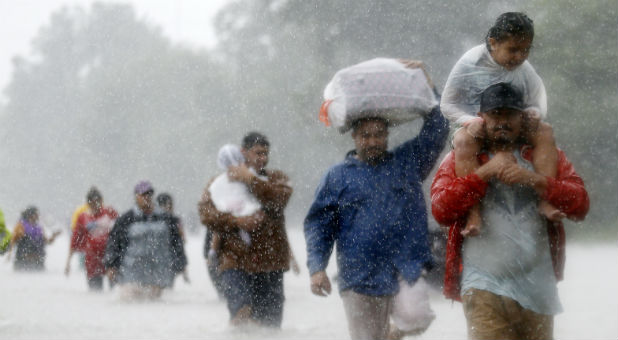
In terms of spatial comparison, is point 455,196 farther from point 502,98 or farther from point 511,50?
point 511,50

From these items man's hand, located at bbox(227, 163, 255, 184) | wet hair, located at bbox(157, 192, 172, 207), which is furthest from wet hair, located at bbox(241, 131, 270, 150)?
wet hair, located at bbox(157, 192, 172, 207)

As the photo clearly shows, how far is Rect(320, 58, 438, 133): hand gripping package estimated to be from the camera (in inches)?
225

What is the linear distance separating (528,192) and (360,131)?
1371 millimetres

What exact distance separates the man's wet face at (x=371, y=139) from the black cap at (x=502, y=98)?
1207 mm

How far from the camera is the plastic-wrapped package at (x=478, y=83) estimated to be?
476 centimetres

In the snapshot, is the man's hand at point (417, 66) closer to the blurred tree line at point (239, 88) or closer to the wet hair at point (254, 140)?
the wet hair at point (254, 140)

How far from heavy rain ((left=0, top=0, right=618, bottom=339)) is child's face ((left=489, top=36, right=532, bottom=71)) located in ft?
2.42

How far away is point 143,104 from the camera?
239 feet

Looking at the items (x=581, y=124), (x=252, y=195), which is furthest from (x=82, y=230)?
(x=581, y=124)

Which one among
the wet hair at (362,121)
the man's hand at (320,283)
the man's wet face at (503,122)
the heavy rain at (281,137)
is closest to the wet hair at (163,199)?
the heavy rain at (281,137)

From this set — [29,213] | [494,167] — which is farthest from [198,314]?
[29,213]

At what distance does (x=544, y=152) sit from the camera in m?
4.59

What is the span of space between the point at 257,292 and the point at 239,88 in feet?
157

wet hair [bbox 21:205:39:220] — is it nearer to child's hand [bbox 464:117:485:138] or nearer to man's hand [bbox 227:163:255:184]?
man's hand [bbox 227:163:255:184]
